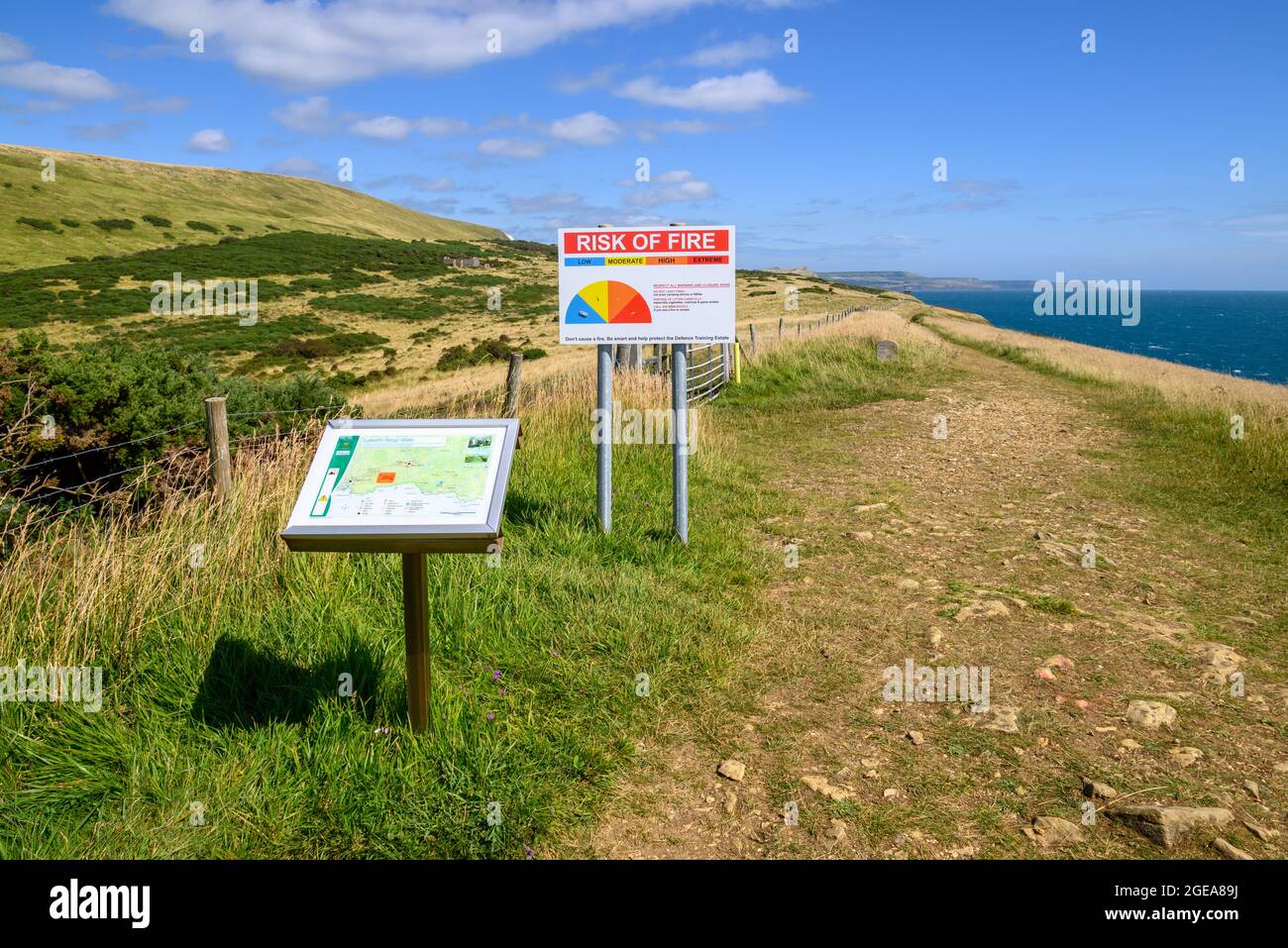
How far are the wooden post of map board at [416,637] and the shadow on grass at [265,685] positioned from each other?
0.35 metres

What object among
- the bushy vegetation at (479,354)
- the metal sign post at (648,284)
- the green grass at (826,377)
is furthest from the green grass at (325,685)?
the bushy vegetation at (479,354)

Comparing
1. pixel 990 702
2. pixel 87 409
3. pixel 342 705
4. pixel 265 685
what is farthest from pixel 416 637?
pixel 87 409

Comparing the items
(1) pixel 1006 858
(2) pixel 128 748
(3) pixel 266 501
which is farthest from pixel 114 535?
(1) pixel 1006 858

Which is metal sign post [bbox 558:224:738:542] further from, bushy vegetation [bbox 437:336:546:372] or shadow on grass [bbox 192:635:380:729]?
bushy vegetation [bbox 437:336:546:372]

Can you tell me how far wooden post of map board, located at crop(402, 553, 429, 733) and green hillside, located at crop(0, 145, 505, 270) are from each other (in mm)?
72872

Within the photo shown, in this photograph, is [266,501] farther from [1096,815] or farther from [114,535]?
[1096,815]

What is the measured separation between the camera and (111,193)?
3659 inches

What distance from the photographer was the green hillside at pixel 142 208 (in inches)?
2815

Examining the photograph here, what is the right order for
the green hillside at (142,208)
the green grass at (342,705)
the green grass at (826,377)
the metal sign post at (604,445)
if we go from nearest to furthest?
the green grass at (342,705), the metal sign post at (604,445), the green grass at (826,377), the green hillside at (142,208)

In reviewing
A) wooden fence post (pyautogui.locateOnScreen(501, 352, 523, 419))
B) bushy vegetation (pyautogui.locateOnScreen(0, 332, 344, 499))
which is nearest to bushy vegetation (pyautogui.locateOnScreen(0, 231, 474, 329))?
bushy vegetation (pyautogui.locateOnScreen(0, 332, 344, 499))

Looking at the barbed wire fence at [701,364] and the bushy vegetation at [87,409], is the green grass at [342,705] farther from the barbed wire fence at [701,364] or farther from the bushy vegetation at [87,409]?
the barbed wire fence at [701,364]

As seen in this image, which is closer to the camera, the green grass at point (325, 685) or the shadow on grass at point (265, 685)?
the green grass at point (325, 685)
